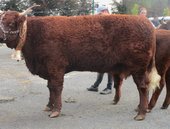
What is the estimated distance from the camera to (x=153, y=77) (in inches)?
305

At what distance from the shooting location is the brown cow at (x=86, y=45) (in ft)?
24.6

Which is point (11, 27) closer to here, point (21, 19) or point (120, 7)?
point (21, 19)

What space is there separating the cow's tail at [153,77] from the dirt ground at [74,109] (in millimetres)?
533

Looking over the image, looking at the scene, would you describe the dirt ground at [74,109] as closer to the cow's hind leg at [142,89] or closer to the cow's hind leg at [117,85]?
the cow's hind leg at [117,85]

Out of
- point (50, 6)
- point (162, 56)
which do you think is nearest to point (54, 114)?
point (162, 56)

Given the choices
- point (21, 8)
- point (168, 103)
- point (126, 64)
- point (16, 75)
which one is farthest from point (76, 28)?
point (21, 8)

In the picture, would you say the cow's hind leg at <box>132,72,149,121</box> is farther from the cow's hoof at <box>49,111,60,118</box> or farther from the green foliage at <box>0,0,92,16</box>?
the green foliage at <box>0,0,92,16</box>

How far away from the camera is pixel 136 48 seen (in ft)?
24.8

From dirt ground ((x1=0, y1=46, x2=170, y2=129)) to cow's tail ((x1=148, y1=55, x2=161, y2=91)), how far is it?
1.75 ft

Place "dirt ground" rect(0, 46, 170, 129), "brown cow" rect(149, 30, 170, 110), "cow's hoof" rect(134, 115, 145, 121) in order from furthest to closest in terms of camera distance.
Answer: "brown cow" rect(149, 30, 170, 110) → "cow's hoof" rect(134, 115, 145, 121) → "dirt ground" rect(0, 46, 170, 129)

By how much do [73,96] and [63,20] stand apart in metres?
2.53

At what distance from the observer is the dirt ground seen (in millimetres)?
7141

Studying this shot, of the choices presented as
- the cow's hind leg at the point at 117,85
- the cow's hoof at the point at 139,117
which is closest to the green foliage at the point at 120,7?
the cow's hind leg at the point at 117,85

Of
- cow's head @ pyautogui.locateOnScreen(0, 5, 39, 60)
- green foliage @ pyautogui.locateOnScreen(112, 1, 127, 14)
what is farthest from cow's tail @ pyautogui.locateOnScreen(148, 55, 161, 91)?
green foliage @ pyautogui.locateOnScreen(112, 1, 127, 14)
